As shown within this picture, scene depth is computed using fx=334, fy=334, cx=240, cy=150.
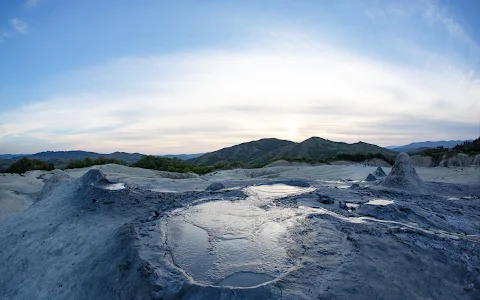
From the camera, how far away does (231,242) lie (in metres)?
3.64

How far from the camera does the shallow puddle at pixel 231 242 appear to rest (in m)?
2.98

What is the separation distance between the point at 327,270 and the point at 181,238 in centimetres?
168

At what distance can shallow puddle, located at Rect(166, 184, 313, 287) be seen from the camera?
9.78ft

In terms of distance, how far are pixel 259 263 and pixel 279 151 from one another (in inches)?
2040

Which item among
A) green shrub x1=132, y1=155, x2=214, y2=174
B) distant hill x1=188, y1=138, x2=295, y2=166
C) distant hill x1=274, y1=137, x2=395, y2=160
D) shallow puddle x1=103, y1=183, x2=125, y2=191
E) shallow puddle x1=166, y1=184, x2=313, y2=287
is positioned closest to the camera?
shallow puddle x1=166, y1=184, x2=313, y2=287

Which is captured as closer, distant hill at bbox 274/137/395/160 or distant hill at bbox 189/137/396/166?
distant hill at bbox 189/137/396/166

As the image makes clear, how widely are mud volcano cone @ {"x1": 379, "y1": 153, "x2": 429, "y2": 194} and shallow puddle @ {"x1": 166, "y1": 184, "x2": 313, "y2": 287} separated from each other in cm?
387

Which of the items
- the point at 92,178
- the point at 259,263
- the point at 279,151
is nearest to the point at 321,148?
the point at 279,151

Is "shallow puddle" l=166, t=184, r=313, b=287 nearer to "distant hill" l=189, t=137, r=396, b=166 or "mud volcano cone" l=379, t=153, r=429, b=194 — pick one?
"mud volcano cone" l=379, t=153, r=429, b=194

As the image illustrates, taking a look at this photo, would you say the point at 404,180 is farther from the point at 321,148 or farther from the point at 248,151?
the point at 248,151

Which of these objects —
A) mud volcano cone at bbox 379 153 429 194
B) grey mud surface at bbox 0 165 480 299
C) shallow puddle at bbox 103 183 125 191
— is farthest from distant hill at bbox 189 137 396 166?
grey mud surface at bbox 0 165 480 299

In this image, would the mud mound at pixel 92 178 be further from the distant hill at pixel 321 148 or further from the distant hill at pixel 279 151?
the distant hill at pixel 321 148

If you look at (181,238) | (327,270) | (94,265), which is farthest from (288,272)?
(94,265)

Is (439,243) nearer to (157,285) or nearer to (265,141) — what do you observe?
(157,285)
